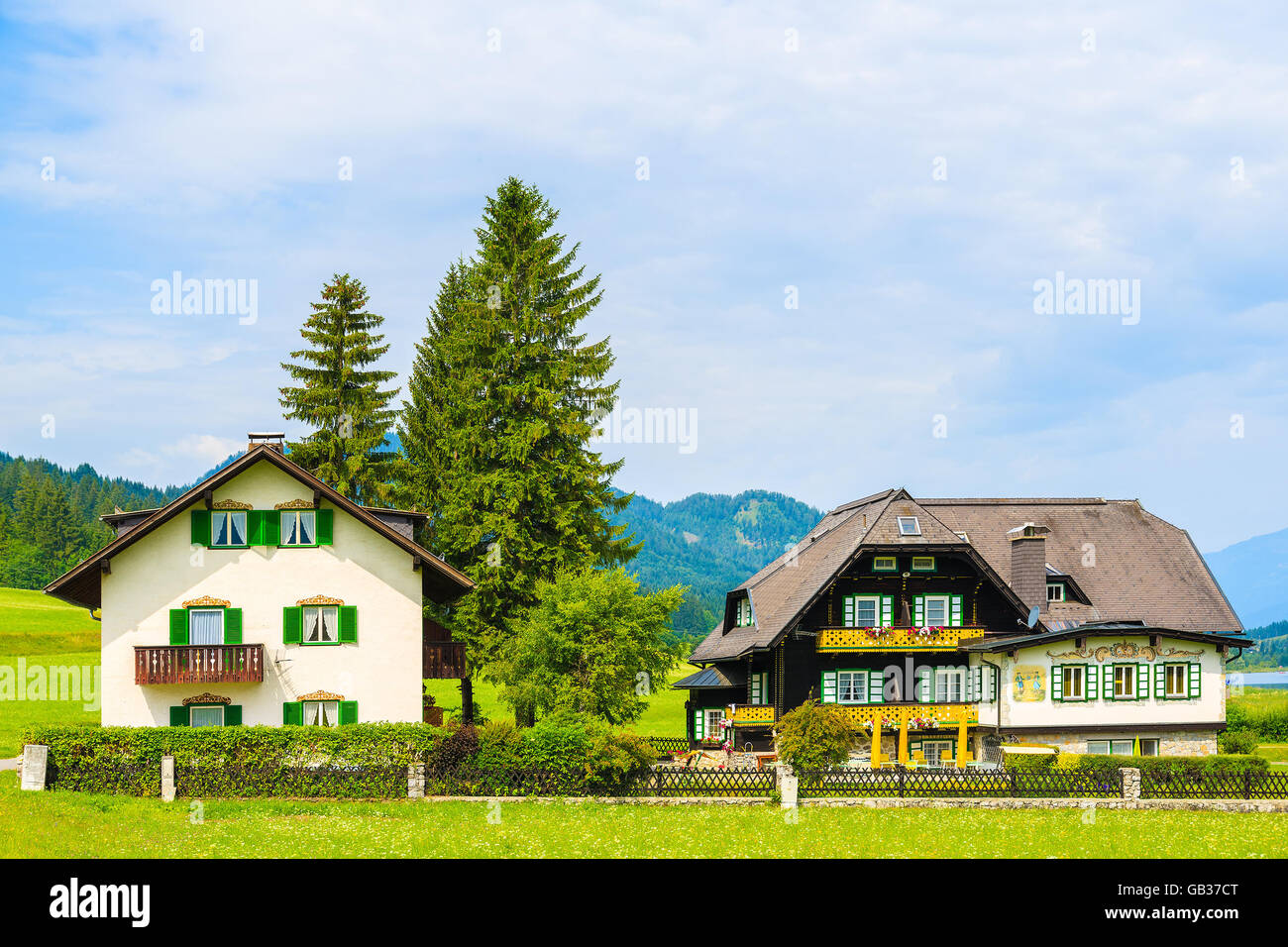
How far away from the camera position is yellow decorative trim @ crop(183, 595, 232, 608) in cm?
3481

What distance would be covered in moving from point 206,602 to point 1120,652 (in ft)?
110

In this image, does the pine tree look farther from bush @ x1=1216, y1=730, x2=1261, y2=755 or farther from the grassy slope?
bush @ x1=1216, y1=730, x2=1261, y2=755

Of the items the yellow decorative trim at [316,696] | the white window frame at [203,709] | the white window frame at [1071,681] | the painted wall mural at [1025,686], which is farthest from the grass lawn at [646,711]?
the white window frame at [203,709]

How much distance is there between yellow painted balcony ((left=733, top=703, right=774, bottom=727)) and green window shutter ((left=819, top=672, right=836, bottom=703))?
2.10 meters

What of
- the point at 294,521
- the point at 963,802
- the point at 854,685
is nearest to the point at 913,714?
the point at 854,685

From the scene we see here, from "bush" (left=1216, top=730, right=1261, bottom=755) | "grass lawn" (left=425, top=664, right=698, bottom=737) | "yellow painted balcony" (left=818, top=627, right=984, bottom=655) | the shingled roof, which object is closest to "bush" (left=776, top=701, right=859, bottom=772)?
the shingled roof

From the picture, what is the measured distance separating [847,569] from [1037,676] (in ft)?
27.7

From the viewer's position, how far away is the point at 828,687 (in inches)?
1703

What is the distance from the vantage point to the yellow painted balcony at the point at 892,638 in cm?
4297

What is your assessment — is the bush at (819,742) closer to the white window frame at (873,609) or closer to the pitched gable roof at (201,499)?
the white window frame at (873,609)

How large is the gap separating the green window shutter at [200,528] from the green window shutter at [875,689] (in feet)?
80.9

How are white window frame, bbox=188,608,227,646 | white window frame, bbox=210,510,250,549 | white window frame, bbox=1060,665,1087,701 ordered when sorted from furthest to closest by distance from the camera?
white window frame, bbox=1060,665,1087,701, white window frame, bbox=210,510,250,549, white window frame, bbox=188,608,227,646
